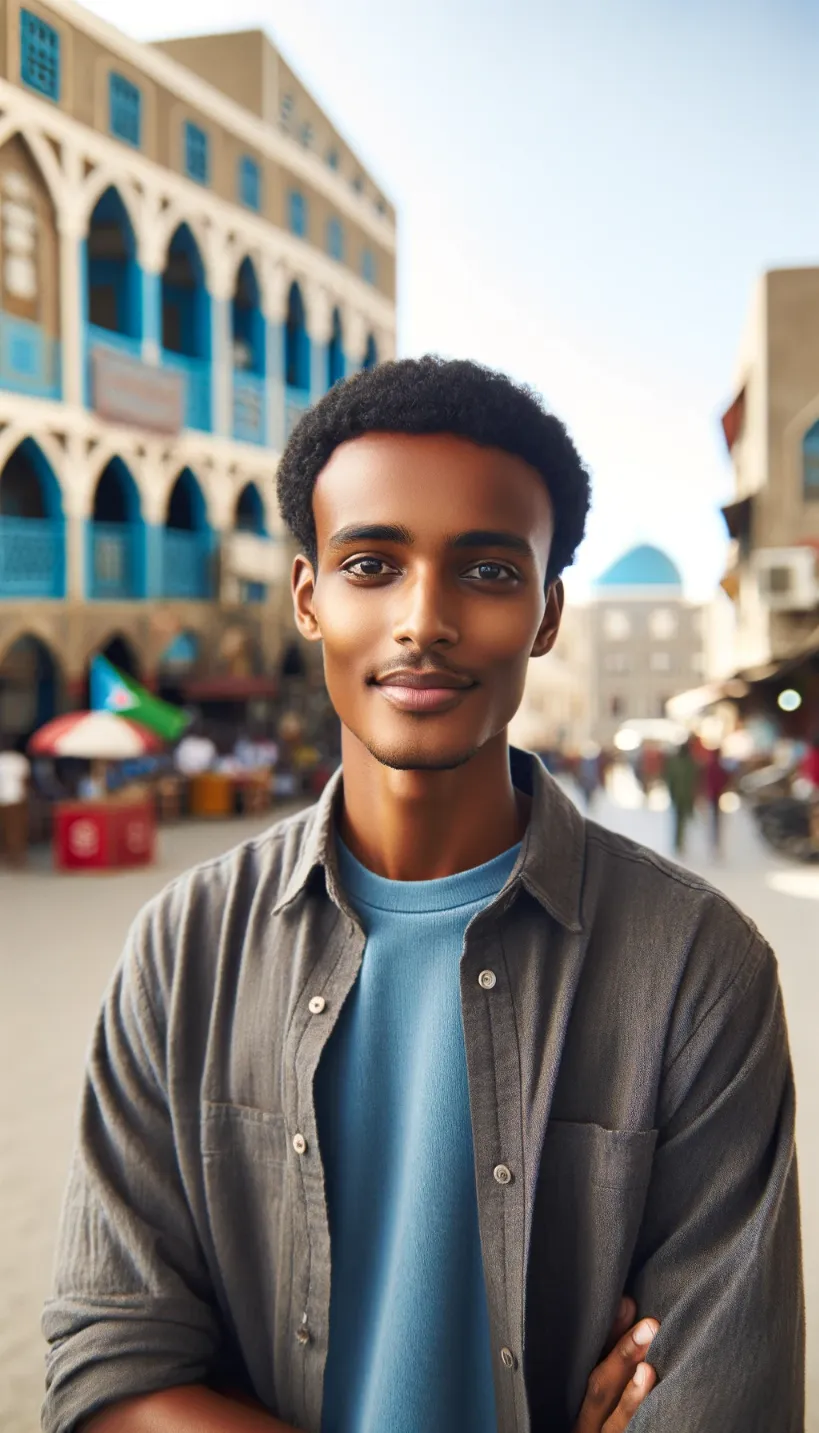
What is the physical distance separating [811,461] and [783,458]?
283 millimetres

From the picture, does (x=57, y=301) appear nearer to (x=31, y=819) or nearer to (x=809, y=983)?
(x=809, y=983)

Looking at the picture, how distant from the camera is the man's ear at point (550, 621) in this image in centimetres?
116

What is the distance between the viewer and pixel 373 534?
1016mm

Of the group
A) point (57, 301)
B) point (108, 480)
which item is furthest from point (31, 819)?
point (57, 301)

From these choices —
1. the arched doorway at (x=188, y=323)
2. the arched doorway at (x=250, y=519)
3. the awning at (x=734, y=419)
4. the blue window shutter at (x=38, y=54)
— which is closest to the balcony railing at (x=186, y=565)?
the arched doorway at (x=250, y=519)

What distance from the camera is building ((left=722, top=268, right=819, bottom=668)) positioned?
32.8ft

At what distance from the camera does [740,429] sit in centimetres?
1227

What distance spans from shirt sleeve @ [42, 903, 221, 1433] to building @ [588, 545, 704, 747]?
62.8 ft

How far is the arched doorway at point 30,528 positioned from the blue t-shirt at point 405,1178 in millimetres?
2146

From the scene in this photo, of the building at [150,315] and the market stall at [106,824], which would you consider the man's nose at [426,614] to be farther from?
the market stall at [106,824]

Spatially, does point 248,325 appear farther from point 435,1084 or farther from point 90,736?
point 435,1084

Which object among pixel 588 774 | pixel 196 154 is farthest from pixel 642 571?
pixel 196 154

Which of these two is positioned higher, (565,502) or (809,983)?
(565,502)

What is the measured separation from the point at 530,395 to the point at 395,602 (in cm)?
30
